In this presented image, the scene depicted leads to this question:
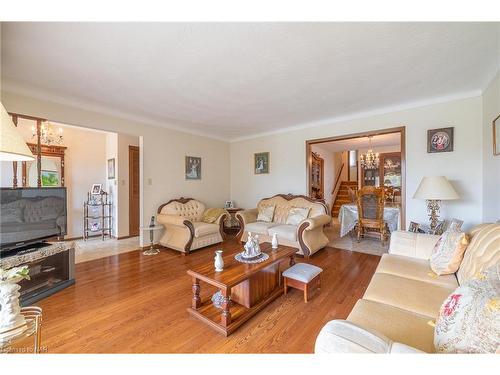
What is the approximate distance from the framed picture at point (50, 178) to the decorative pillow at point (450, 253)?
5598 millimetres

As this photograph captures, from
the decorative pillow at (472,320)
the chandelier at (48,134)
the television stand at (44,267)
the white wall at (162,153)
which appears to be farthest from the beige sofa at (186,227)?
the decorative pillow at (472,320)

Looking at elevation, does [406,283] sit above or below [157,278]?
above

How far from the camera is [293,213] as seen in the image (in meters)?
3.94

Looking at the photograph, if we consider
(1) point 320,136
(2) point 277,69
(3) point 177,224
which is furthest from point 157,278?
(1) point 320,136

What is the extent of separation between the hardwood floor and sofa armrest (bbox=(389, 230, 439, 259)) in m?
0.60

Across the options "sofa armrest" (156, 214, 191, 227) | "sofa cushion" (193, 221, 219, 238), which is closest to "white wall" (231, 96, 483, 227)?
"sofa cushion" (193, 221, 219, 238)

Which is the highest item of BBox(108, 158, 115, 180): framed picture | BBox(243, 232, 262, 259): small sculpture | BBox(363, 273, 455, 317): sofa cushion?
BBox(108, 158, 115, 180): framed picture

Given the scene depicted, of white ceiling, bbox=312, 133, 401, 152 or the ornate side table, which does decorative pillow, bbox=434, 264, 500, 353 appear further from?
white ceiling, bbox=312, 133, 401, 152

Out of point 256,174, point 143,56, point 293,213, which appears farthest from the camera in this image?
point 256,174

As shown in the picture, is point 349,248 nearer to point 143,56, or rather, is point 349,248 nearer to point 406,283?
point 406,283

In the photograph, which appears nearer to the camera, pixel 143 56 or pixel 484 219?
pixel 143 56

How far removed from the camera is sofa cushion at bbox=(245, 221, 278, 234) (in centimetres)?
376

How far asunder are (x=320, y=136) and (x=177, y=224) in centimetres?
Answer: 318

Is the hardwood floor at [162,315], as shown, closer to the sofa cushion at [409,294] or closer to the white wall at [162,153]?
the sofa cushion at [409,294]
